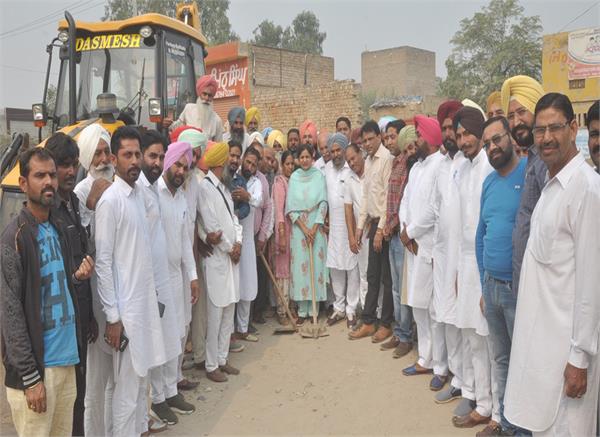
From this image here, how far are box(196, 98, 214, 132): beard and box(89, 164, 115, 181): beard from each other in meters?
2.48

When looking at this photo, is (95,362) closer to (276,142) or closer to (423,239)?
(423,239)

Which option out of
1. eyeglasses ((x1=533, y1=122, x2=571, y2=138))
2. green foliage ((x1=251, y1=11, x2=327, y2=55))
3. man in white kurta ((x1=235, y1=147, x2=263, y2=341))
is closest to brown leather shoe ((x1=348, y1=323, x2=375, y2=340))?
man in white kurta ((x1=235, y1=147, x2=263, y2=341))

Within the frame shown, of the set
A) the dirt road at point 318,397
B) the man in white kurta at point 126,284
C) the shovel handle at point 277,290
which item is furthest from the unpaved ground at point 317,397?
the man in white kurta at point 126,284

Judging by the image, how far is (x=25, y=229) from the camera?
8.46 feet

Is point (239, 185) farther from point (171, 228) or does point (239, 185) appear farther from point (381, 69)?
point (381, 69)

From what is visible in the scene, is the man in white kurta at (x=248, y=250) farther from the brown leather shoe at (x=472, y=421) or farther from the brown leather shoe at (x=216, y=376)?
the brown leather shoe at (x=472, y=421)

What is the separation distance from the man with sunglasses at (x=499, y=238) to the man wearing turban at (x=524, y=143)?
13cm

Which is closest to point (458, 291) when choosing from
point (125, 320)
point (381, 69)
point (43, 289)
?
point (125, 320)

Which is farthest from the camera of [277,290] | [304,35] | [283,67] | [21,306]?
[304,35]

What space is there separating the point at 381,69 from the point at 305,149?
34081 millimetres

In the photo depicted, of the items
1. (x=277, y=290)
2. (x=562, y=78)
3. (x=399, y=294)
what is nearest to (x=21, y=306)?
(x=399, y=294)

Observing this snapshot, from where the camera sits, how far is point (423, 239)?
4809 mm

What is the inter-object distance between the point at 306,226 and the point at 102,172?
315 cm

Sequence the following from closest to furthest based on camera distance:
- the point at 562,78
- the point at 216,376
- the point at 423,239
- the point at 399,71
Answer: the point at 423,239, the point at 216,376, the point at 562,78, the point at 399,71
